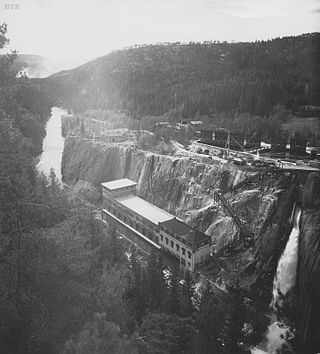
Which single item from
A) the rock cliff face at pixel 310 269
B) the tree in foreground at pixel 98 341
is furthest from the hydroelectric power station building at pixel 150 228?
the tree in foreground at pixel 98 341

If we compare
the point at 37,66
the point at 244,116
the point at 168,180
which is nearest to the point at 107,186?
the point at 168,180

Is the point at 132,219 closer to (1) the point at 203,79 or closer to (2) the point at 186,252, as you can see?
(2) the point at 186,252

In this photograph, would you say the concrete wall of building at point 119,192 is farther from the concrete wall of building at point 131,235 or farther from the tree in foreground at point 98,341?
the tree in foreground at point 98,341

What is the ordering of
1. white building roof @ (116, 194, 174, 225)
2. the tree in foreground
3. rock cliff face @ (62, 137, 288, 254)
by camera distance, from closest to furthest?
the tree in foreground → rock cliff face @ (62, 137, 288, 254) → white building roof @ (116, 194, 174, 225)

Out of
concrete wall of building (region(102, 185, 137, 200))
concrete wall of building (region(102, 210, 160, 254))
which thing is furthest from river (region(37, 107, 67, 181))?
concrete wall of building (region(102, 210, 160, 254))

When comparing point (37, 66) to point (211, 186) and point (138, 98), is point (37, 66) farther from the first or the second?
point (211, 186)

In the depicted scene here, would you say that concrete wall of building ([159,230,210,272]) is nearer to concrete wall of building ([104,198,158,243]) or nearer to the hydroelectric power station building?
the hydroelectric power station building
